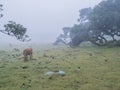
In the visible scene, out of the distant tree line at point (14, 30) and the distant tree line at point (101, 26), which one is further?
the distant tree line at point (101, 26)

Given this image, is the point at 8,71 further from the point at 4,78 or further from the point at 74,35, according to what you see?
the point at 74,35

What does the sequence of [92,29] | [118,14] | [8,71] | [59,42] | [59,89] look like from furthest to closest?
[59,42], [92,29], [118,14], [8,71], [59,89]

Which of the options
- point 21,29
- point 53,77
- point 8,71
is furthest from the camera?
point 8,71

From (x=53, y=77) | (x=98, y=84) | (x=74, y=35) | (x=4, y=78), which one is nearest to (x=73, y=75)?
(x=53, y=77)

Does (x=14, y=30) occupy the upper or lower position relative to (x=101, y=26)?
lower

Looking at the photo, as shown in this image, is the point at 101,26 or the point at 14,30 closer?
the point at 14,30

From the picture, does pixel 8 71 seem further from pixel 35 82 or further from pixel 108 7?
pixel 108 7

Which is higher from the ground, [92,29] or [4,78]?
[92,29]

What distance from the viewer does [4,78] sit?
1973 cm

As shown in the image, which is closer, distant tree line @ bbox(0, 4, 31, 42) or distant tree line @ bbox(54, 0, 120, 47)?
distant tree line @ bbox(0, 4, 31, 42)

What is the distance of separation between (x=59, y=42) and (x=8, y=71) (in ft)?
173

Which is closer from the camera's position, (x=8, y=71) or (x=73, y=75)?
(x=73, y=75)

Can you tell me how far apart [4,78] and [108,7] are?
33997 mm

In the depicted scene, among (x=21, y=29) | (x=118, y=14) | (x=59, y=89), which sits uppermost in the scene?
(x=118, y=14)
